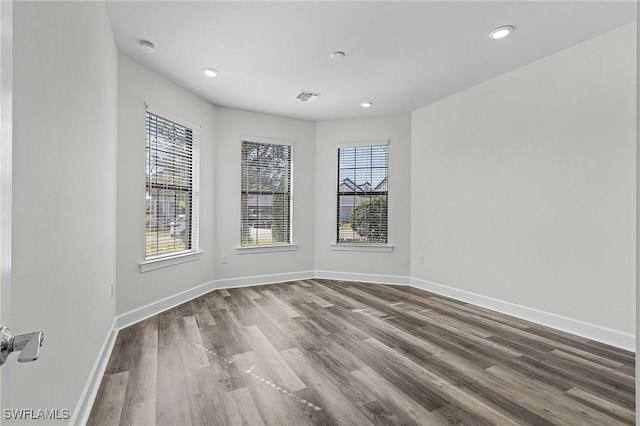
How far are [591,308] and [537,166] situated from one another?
1.43 m

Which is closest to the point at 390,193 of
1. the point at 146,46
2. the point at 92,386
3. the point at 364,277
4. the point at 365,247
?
the point at 365,247

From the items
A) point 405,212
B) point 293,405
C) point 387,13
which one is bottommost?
point 293,405

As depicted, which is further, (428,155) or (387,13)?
(428,155)

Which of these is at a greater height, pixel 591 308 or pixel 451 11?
pixel 451 11

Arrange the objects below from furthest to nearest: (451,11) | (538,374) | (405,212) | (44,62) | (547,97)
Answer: (405,212), (547,97), (451,11), (538,374), (44,62)

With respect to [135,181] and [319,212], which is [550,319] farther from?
[135,181]

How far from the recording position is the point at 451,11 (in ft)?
7.63

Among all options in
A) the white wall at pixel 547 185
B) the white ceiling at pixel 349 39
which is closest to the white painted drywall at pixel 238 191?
the white ceiling at pixel 349 39

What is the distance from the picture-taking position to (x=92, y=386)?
1.87 metres

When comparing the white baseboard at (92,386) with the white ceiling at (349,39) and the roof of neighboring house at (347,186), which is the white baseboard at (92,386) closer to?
the white ceiling at (349,39)

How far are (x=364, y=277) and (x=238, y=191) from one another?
2442 mm

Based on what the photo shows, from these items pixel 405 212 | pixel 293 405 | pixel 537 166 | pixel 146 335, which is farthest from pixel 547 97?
pixel 146 335

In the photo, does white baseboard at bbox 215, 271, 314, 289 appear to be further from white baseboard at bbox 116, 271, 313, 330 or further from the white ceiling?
the white ceiling

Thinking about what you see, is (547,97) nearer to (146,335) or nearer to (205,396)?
(205,396)
